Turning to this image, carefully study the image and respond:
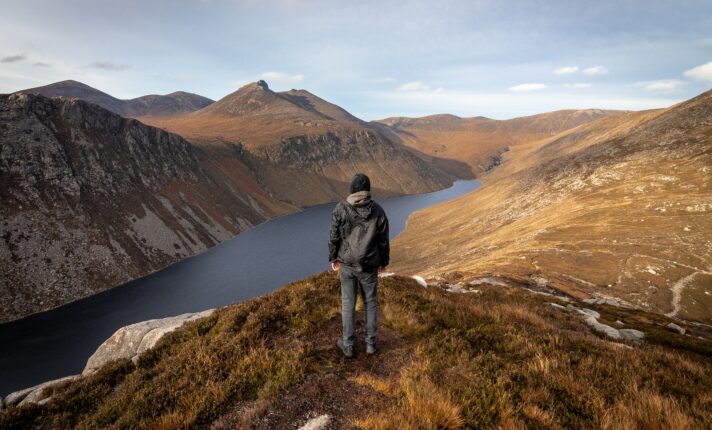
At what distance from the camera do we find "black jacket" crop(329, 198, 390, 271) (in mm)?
7957

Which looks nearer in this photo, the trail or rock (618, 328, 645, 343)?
rock (618, 328, 645, 343)

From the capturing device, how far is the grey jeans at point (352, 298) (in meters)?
8.23

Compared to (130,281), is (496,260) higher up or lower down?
higher up

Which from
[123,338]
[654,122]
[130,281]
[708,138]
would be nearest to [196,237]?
[130,281]

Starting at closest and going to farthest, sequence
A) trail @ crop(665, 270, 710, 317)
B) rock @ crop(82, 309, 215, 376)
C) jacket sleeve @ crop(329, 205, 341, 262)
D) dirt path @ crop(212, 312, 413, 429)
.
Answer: dirt path @ crop(212, 312, 413, 429) < jacket sleeve @ crop(329, 205, 341, 262) < rock @ crop(82, 309, 215, 376) < trail @ crop(665, 270, 710, 317)

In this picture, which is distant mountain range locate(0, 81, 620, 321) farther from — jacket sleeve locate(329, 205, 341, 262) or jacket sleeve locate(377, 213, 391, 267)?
jacket sleeve locate(377, 213, 391, 267)

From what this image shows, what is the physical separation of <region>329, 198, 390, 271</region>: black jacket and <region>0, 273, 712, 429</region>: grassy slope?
2.40 meters

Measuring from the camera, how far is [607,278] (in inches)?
1612

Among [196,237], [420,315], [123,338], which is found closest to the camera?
[420,315]

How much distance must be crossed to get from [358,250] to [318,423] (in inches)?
137

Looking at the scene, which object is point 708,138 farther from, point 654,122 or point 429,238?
point 429,238

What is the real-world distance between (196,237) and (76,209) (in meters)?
30.2

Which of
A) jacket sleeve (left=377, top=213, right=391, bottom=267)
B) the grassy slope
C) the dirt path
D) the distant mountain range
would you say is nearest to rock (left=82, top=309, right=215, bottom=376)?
the grassy slope

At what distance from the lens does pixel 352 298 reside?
27.3 feet
